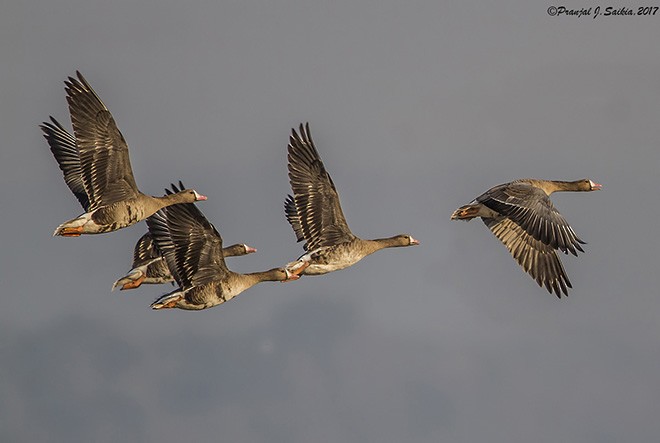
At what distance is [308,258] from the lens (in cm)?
3550

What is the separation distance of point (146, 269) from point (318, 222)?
15.0 ft

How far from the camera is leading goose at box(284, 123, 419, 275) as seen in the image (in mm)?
35531

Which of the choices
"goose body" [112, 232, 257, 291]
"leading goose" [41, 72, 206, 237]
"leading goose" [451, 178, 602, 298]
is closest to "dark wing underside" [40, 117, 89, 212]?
"goose body" [112, 232, 257, 291]

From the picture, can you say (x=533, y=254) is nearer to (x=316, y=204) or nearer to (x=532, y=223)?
(x=532, y=223)

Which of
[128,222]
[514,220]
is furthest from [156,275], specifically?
[514,220]

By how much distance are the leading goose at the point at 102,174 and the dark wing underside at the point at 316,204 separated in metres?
3.29

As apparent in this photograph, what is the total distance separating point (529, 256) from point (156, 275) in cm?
870

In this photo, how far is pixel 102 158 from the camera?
112 feet

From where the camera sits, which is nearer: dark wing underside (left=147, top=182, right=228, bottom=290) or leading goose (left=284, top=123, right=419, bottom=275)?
dark wing underside (left=147, top=182, right=228, bottom=290)

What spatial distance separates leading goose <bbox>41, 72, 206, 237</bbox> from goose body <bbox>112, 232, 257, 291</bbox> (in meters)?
2.42

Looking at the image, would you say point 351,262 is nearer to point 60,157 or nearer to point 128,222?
point 128,222

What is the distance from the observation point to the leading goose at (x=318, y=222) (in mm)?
35531

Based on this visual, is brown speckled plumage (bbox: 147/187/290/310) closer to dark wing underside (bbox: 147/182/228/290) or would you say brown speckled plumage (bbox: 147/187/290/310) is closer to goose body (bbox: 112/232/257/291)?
dark wing underside (bbox: 147/182/228/290)

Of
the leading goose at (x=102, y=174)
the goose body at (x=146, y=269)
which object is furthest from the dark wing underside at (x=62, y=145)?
the leading goose at (x=102, y=174)
